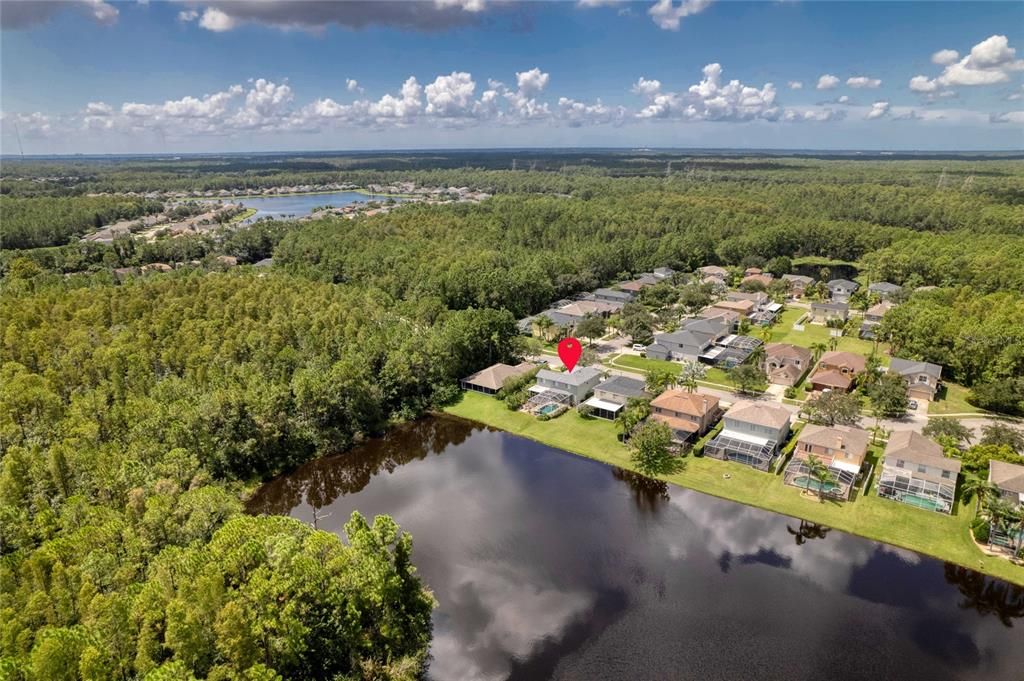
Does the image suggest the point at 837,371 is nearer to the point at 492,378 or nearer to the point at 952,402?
the point at 952,402

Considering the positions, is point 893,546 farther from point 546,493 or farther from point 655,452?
point 546,493

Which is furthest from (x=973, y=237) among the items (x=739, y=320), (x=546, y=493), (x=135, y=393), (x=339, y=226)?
(x=135, y=393)

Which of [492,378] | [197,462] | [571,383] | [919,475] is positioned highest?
[197,462]

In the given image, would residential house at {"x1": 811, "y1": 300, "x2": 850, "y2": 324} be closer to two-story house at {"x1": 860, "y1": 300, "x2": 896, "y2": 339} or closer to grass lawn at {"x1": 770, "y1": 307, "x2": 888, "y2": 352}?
grass lawn at {"x1": 770, "y1": 307, "x2": 888, "y2": 352}

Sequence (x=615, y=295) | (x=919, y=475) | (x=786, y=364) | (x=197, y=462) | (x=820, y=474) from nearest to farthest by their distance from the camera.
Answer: (x=197, y=462), (x=820, y=474), (x=919, y=475), (x=786, y=364), (x=615, y=295)

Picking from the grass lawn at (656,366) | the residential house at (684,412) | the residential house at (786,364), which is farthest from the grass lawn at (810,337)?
the residential house at (684,412)

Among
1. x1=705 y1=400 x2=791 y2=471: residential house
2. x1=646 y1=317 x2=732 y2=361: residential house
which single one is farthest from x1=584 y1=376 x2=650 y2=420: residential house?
x1=646 y1=317 x2=732 y2=361: residential house

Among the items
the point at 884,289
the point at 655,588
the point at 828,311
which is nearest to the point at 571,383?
the point at 655,588
